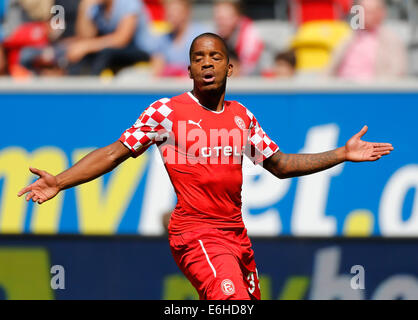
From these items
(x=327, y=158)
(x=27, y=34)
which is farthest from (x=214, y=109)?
(x=27, y=34)

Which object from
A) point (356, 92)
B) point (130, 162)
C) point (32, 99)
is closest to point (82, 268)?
point (130, 162)

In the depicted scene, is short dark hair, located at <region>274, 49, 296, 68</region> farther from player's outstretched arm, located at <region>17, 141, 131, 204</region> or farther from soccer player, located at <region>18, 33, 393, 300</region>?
player's outstretched arm, located at <region>17, 141, 131, 204</region>

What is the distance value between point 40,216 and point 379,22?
4259mm

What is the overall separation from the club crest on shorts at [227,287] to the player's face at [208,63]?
1219 millimetres

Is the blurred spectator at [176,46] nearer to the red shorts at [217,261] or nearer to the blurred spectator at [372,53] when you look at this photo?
the blurred spectator at [372,53]

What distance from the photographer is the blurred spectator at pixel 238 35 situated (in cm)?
920

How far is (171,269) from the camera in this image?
8.28m

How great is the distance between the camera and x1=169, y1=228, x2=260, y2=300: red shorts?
488 centimetres

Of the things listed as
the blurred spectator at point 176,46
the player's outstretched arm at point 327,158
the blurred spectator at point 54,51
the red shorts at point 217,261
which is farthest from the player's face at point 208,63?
the blurred spectator at point 54,51

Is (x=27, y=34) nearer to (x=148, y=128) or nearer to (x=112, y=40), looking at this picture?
(x=112, y=40)

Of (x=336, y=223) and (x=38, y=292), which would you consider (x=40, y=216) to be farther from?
(x=336, y=223)

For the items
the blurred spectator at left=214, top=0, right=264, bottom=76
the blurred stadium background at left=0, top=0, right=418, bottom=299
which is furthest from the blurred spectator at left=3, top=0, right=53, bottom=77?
the blurred spectator at left=214, top=0, right=264, bottom=76

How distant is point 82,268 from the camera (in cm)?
831

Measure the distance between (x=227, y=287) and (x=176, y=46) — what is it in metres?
4.73
